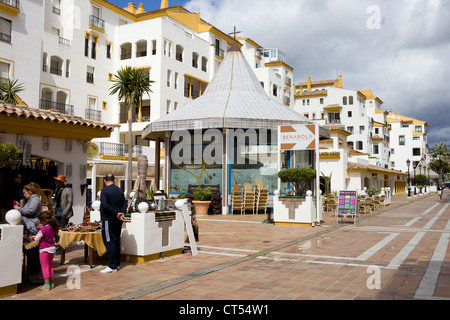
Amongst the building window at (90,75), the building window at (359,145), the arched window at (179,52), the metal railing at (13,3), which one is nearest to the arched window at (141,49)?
the arched window at (179,52)

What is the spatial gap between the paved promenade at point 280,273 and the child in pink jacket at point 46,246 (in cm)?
20

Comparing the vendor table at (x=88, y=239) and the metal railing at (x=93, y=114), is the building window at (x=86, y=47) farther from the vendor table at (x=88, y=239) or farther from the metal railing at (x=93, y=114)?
the vendor table at (x=88, y=239)

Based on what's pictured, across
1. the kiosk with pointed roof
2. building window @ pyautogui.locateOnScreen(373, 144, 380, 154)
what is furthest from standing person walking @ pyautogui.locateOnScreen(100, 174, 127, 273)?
building window @ pyautogui.locateOnScreen(373, 144, 380, 154)

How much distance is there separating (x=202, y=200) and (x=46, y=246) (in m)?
13.1

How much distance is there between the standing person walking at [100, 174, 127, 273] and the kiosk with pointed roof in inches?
470

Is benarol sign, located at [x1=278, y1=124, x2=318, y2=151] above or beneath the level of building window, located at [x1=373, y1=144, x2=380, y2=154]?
beneath

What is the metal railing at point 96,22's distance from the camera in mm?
38438

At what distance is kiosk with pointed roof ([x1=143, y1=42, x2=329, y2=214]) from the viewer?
748 inches

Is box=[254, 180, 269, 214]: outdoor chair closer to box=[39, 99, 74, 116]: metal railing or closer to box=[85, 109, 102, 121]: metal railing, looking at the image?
box=[39, 99, 74, 116]: metal railing

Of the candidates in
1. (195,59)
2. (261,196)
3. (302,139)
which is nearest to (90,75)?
(195,59)

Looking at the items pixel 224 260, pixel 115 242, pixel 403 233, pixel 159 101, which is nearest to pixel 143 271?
pixel 115 242

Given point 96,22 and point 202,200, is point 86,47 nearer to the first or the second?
point 96,22

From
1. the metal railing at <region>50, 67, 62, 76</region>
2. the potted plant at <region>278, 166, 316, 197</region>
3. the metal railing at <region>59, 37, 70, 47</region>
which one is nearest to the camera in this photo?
the potted plant at <region>278, 166, 316, 197</region>
